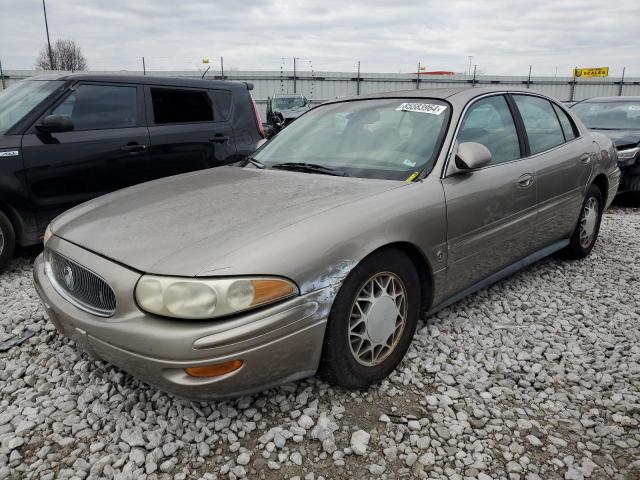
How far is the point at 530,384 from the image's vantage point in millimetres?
2514

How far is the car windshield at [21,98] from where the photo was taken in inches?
160

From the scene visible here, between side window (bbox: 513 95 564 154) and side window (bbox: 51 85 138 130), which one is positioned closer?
side window (bbox: 513 95 564 154)

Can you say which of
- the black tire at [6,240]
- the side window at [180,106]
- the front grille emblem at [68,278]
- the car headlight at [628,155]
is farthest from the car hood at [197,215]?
the car headlight at [628,155]

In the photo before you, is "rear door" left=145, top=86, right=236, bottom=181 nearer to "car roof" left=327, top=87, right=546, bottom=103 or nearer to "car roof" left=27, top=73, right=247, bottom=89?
"car roof" left=27, top=73, right=247, bottom=89

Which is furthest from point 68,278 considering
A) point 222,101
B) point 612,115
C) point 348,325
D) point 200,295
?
point 612,115

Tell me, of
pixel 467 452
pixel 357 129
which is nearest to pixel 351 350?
pixel 467 452

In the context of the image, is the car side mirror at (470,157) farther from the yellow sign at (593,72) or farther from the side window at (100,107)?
the yellow sign at (593,72)

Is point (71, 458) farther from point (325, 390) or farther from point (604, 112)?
point (604, 112)

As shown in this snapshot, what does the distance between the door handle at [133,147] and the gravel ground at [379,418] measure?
1.89m

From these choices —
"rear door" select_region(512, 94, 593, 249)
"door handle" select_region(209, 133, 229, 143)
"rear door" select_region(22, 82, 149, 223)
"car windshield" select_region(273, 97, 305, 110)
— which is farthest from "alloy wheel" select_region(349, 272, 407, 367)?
"car windshield" select_region(273, 97, 305, 110)

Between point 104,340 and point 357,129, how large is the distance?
6.21ft

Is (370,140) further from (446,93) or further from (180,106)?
(180,106)

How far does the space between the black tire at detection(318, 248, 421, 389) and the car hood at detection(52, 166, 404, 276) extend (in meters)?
0.34

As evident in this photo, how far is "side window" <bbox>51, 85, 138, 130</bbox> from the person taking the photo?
4320 mm
